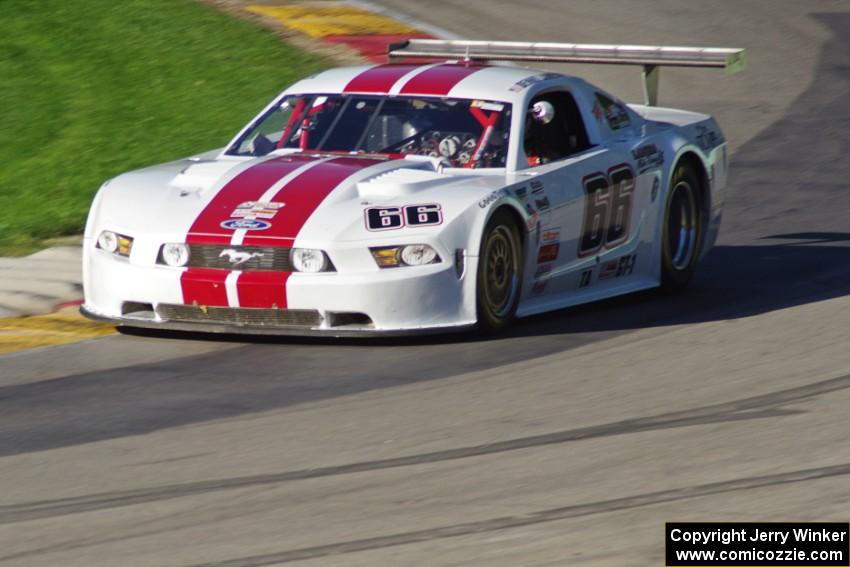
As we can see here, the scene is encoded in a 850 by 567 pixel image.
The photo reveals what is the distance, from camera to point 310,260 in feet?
26.2

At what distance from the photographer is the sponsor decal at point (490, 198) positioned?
26.8ft

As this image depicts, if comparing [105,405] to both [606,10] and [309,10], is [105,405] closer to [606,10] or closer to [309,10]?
[309,10]

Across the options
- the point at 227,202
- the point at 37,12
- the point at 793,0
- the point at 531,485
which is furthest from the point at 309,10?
the point at 531,485

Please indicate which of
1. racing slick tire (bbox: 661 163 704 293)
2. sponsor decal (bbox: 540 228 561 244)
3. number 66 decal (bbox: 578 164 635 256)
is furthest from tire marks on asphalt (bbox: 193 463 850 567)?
racing slick tire (bbox: 661 163 704 293)

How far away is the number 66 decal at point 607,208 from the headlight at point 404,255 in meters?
1.26

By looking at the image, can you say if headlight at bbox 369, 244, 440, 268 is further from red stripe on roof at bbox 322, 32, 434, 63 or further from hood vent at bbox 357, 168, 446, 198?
red stripe on roof at bbox 322, 32, 434, 63

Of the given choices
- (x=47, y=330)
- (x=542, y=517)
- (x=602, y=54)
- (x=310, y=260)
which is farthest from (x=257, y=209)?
(x=542, y=517)

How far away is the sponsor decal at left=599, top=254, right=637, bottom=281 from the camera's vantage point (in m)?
9.30

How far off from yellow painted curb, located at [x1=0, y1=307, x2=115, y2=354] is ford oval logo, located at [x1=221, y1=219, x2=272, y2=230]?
955 mm

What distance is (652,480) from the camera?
5777 millimetres

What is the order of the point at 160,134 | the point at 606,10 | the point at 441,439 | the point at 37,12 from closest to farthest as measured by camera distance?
the point at 441,439
the point at 160,134
the point at 37,12
the point at 606,10

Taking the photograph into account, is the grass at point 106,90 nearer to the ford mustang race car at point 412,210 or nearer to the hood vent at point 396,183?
the ford mustang race car at point 412,210

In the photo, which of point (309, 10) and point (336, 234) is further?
point (309, 10)

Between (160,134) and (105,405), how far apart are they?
24.9 feet
